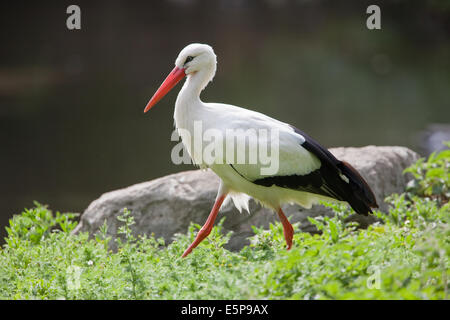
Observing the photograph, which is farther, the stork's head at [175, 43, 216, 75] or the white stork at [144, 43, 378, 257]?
the stork's head at [175, 43, 216, 75]

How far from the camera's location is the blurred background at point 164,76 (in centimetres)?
1018

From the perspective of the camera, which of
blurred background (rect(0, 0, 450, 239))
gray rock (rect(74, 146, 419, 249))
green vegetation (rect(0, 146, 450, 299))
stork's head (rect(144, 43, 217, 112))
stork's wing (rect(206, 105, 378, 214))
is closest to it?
green vegetation (rect(0, 146, 450, 299))

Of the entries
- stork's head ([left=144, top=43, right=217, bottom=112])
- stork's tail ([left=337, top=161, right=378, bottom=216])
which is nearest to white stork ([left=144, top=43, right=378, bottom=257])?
stork's tail ([left=337, top=161, right=378, bottom=216])

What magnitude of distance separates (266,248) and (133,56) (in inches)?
547

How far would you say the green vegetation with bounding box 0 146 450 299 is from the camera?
320 cm

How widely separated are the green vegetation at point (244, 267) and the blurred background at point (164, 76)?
3.06 meters

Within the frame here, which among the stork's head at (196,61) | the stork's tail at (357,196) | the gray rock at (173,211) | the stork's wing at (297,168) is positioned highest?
the stork's head at (196,61)

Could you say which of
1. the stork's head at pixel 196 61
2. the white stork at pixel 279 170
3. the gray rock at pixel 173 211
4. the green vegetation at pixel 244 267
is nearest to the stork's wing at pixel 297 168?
the white stork at pixel 279 170

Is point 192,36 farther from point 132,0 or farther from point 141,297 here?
point 141,297

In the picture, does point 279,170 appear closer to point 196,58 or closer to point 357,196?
point 357,196

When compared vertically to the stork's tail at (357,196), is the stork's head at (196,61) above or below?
above

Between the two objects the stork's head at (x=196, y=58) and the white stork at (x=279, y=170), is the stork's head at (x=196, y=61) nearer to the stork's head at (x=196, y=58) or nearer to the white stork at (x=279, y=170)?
the stork's head at (x=196, y=58)

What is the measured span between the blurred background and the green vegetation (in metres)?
3.06

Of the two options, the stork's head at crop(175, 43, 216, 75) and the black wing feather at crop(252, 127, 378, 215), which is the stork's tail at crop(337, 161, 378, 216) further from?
the stork's head at crop(175, 43, 216, 75)
